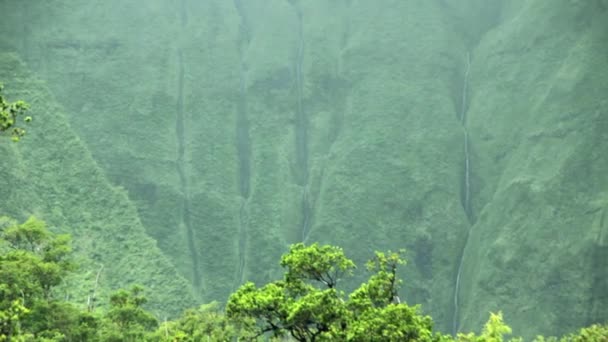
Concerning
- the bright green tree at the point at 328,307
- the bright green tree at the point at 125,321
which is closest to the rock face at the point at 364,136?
the bright green tree at the point at 125,321

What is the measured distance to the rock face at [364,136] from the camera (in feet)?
334

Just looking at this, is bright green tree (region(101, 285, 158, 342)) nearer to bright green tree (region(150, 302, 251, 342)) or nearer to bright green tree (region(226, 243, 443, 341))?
bright green tree (region(150, 302, 251, 342))

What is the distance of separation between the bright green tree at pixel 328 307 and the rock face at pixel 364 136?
255 feet

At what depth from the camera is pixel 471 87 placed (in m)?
143

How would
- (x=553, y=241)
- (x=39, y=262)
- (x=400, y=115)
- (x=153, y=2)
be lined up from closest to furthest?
(x=39, y=262), (x=553, y=241), (x=400, y=115), (x=153, y=2)

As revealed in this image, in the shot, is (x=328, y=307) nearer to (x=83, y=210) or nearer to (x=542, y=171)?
(x=83, y=210)

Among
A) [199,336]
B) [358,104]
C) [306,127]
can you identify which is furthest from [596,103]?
[199,336]

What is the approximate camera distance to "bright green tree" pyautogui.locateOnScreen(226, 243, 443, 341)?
2197 cm

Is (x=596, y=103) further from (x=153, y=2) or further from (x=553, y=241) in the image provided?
(x=153, y=2)

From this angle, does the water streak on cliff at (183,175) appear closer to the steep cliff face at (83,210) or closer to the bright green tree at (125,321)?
the steep cliff face at (83,210)

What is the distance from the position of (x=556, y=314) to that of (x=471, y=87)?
2770 inches

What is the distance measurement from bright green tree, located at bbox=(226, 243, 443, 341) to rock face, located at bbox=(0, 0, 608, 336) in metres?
77.8

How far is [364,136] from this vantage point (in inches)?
5187

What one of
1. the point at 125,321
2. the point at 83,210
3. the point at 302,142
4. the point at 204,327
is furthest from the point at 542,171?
the point at 83,210
